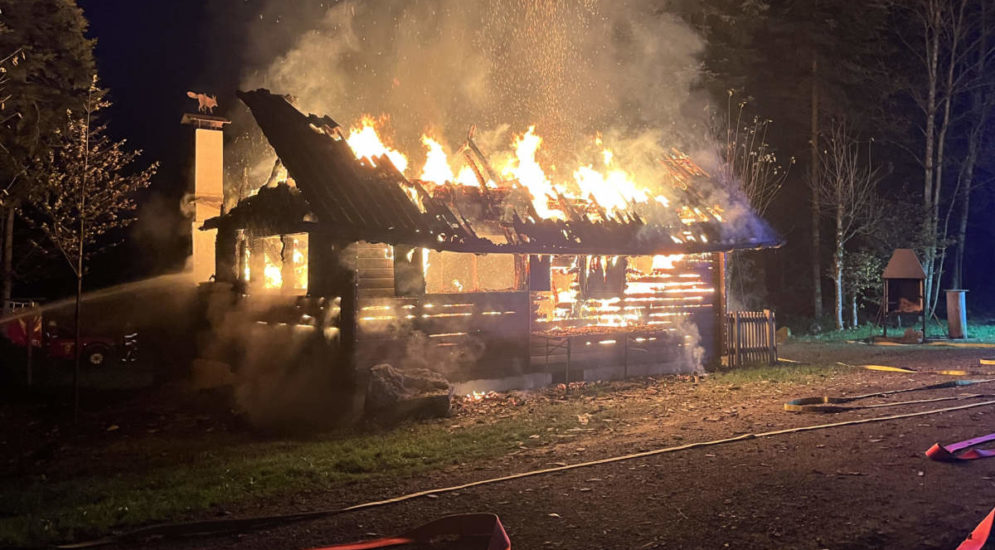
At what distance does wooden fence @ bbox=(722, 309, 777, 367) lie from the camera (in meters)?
16.4

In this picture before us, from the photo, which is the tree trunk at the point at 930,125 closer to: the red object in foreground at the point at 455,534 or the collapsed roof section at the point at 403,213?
the collapsed roof section at the point at 403,213

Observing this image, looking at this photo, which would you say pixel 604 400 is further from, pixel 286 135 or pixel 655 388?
pixel 286 135

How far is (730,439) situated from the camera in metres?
8.51

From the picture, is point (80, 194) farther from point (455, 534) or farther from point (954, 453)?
point (954, 453)

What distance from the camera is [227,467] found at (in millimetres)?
8273

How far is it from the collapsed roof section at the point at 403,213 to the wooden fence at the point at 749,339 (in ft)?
7.61

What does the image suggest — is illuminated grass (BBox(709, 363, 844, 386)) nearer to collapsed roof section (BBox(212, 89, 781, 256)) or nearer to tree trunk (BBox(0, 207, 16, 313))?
collapsed roof section (BBox(212, 89, 781, 256))

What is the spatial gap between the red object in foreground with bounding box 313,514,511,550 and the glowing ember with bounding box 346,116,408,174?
343 inches

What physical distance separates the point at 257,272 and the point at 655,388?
8.64 meters

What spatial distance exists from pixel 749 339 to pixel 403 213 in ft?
31.5

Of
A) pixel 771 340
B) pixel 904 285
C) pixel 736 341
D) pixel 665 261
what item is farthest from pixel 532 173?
pixel 904 285

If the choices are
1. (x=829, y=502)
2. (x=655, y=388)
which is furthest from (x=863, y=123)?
(x=829, y=502)

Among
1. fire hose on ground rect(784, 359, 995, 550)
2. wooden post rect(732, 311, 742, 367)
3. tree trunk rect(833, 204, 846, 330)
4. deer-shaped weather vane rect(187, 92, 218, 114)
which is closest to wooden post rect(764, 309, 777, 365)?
wooden post rect(732, 311, 742, 367)

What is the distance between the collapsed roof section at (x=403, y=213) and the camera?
11297 mm
